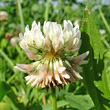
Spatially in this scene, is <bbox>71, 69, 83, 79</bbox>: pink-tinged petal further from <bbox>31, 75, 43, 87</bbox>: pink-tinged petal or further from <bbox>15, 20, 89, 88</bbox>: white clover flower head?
<bbox>31, 75, 43, 87</bbox>: pink-tinged petal

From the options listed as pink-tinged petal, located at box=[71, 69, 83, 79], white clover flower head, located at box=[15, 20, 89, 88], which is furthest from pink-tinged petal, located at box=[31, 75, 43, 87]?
pink-tinged petal, located at box=[71, 69, 83, 79]

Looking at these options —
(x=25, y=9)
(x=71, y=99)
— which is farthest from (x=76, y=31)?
(x=25, y=9)

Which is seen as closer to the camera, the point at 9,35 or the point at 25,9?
the point at 9,35

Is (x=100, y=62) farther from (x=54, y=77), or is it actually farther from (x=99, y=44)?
(x=54, y=77)

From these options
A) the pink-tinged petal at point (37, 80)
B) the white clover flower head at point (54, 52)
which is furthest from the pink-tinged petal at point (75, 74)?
the pink-tinged petal at point (37, 80)

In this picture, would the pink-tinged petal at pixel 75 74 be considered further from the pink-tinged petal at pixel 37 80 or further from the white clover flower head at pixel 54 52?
the pink-tinged petal at pixel 37 80

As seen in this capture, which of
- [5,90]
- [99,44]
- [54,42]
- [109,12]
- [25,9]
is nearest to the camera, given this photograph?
[54,42]

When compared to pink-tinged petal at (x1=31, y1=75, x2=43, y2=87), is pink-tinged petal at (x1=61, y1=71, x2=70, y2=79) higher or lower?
higher

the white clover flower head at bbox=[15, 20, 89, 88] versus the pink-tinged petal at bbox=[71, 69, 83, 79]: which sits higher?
the white clover flower head at bbox=[15, 20, 89, 88]
